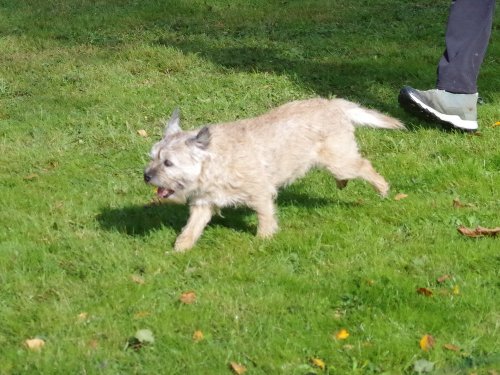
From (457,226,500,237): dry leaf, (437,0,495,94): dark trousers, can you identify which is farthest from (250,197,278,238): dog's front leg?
(437,0,495,94): dark trousers

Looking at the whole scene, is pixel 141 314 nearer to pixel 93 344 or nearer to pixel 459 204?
pixel 93 344

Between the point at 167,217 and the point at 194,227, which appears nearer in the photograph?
the point at 194,227

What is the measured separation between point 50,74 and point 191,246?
601 centimetres

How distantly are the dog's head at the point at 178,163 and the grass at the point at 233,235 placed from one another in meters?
0.49

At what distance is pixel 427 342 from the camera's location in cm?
491

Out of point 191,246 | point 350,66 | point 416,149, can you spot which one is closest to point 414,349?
point 191,246

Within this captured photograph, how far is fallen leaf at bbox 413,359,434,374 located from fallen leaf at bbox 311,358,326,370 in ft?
1.57

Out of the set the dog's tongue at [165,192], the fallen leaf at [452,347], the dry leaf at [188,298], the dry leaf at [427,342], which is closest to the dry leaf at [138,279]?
the dry leaf at [188,298]

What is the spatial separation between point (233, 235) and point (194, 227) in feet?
1.22

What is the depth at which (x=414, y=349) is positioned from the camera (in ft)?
16.0

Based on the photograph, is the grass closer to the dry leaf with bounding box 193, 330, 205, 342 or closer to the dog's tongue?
the dry leaf with bounding box 193, 330, 205, 342

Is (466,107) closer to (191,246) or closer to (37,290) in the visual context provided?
(191,246)

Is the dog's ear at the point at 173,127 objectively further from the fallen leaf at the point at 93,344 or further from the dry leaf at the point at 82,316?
the fallen leaf at the point at 93,344

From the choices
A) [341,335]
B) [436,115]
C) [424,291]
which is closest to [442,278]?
[424,291]
